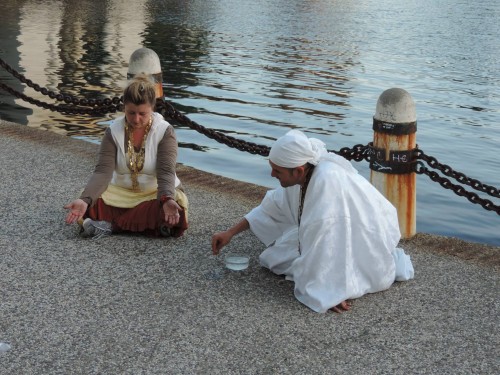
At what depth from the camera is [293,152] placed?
4.60 metres

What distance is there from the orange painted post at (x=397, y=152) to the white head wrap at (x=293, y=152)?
1.20m

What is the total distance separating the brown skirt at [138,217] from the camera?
559 centimetres

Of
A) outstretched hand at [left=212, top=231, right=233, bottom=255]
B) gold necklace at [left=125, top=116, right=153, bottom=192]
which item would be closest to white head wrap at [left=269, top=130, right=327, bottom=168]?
outstretched hand at [left=212, top=231, right=233, bottom=255]

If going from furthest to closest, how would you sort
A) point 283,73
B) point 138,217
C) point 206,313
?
point 283,73
point 138,217
point 206,313

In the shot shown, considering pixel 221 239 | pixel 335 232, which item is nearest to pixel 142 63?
pixel 221 239

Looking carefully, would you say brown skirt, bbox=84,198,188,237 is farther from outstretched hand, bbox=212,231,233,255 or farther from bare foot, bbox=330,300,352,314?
bare foot, bbox=330,300,352,314

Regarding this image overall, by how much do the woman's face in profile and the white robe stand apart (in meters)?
1.15

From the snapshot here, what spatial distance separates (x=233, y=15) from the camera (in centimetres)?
3725

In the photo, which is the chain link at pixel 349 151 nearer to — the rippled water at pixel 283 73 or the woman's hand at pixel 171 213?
the woman's hand at pixel 171 213

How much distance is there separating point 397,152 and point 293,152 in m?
1.41

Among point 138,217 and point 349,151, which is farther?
point 349,151

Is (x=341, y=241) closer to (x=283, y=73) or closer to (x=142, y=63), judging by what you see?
(x=142, y=63)

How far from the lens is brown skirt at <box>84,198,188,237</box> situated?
559 centimetres

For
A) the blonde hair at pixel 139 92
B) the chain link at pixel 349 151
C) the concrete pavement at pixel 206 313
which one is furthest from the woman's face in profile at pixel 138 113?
the chain link at pixel 349 151
